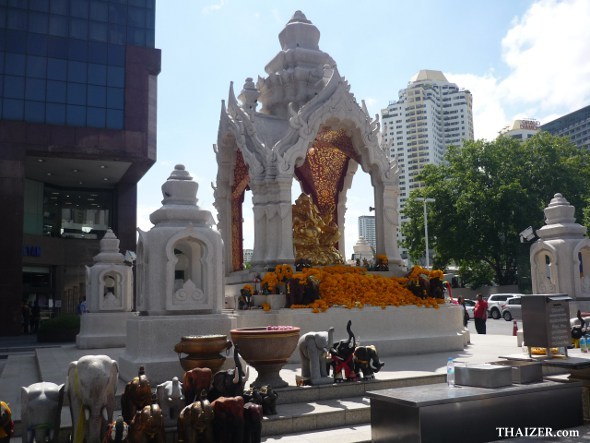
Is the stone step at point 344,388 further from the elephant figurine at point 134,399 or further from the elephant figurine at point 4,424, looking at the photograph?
the elephant figurine at point 4,424

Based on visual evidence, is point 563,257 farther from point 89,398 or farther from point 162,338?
point 89,398

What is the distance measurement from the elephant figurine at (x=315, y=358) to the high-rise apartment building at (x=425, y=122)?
214 feet

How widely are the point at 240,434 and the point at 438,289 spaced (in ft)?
28.1

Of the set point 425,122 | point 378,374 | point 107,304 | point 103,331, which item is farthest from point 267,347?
point 425,122

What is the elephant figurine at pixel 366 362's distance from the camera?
324 inches

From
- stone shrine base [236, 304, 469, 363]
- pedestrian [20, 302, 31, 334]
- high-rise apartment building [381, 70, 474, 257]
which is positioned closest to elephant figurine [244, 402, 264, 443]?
stone shrine base [236, 304, 469, 363]

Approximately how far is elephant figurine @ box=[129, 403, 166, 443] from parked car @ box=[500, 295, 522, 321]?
2742 centimetres

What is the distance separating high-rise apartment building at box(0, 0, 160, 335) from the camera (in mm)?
28188

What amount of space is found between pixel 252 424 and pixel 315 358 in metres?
2.40

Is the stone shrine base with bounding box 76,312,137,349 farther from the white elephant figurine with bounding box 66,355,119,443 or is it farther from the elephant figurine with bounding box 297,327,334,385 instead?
the white elephant figurine with bounding box 66,355,119,443

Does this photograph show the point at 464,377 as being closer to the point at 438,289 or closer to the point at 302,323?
the point at 302,323

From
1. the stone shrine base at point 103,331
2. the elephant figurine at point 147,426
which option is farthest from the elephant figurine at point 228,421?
the stone shrine base at point 103,331

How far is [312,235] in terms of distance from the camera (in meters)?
14.6

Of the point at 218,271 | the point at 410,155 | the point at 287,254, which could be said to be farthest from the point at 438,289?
the point at 410,155
